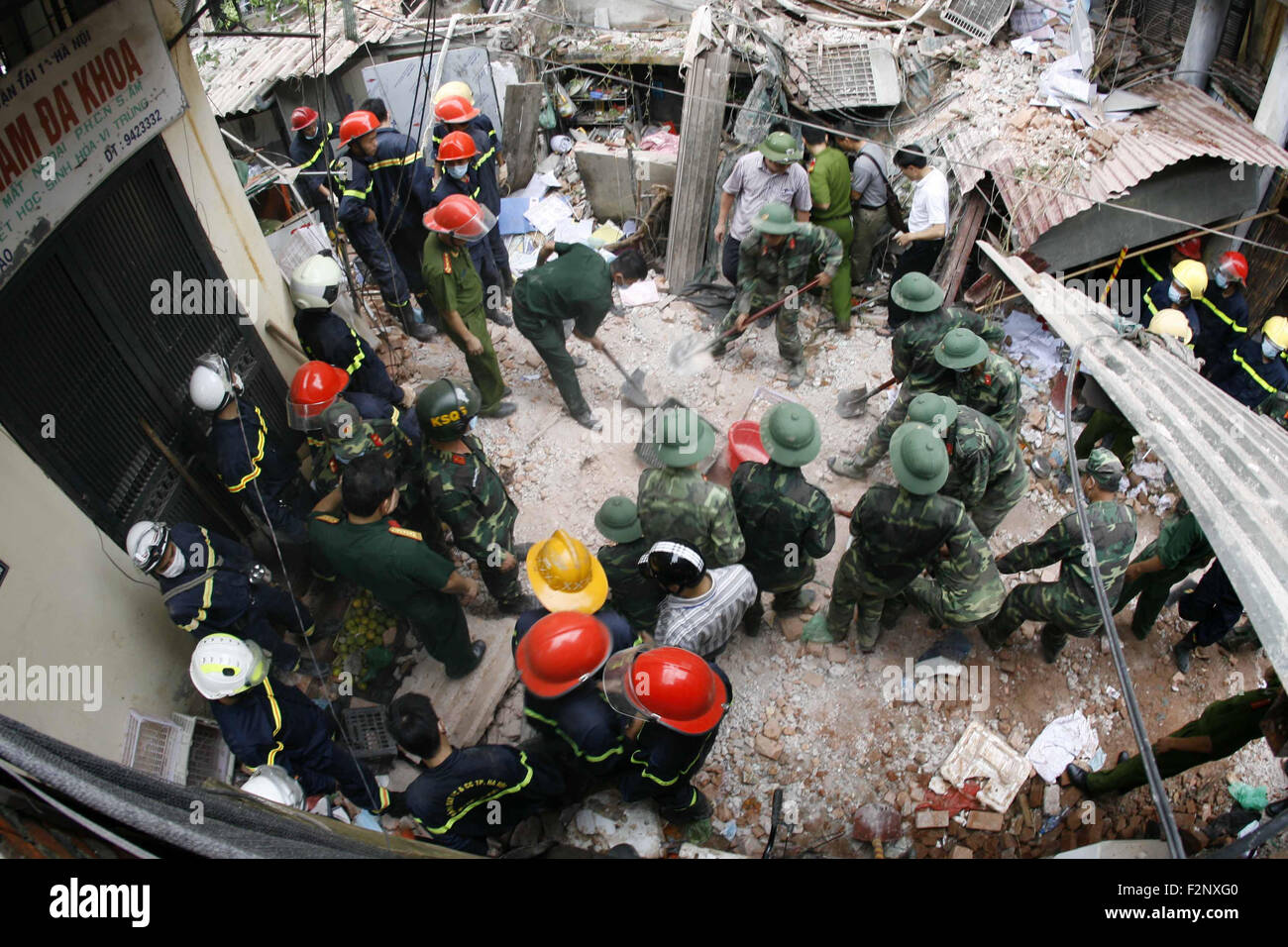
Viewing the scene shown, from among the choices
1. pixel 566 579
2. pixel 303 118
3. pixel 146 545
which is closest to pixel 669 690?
pixel 566 579

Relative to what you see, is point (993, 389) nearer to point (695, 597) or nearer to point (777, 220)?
point (777, 220)

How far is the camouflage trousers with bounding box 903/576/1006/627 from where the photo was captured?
4109mm

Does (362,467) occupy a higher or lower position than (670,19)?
lower

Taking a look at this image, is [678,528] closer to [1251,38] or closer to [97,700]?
[97,700]

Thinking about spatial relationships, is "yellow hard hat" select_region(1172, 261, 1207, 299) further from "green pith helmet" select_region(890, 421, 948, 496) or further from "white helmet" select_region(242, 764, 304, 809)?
"white helmet" select_region(242, 764, 304, 809)

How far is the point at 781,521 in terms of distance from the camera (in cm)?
408

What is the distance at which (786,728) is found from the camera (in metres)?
4.33

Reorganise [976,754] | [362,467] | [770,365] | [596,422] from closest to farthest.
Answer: [362,467]
[976,754]
[596,422]
[770,365]

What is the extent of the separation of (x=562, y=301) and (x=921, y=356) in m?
→ 2.69

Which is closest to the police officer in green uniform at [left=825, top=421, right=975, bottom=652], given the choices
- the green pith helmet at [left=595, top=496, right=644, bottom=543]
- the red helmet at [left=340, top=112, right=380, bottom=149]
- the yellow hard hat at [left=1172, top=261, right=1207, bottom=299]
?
the green pith helmet at [left=595, top=496, right=644, bottom=543]

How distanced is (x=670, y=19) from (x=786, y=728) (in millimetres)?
8518

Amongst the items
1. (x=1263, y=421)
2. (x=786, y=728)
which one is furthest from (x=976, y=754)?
(x=1263, y=421)

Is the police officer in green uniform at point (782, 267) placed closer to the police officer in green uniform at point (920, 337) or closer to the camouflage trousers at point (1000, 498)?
→ the police officer in green uniform at point (920, 337)

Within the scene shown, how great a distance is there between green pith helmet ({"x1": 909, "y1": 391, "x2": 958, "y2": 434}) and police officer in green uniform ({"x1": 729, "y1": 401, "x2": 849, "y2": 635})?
A: 2.35 feet
